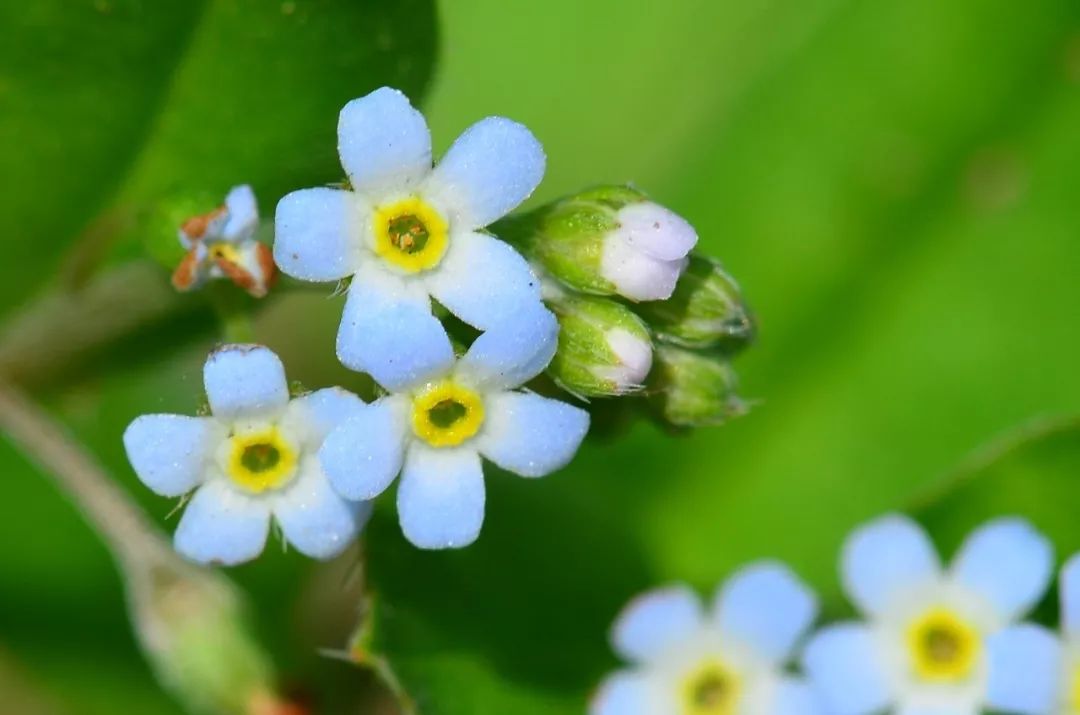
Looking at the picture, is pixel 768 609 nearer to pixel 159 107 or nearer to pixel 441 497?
pixel 441 497

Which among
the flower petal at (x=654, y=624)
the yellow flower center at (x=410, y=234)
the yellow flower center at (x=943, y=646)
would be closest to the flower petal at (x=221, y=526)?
the yellow flower center at (x=410, y=234)

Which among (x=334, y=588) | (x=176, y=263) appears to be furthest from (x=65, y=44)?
(x=334, y=588)

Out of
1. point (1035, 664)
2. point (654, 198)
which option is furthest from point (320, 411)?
point (654, 198)

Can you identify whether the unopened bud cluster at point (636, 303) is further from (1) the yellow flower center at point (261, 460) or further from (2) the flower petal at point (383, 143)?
(1) the yellow flower center at point (261, 460)

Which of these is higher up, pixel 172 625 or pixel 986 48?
pixel 986 48

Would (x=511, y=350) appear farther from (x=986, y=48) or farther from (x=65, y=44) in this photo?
(x=986, y=48)

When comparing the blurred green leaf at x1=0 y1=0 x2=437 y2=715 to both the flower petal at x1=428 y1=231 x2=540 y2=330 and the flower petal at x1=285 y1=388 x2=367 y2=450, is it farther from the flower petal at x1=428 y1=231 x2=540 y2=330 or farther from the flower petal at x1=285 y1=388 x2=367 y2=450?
the flower petal at x1=428 y1=231 x2=540 y2=330
